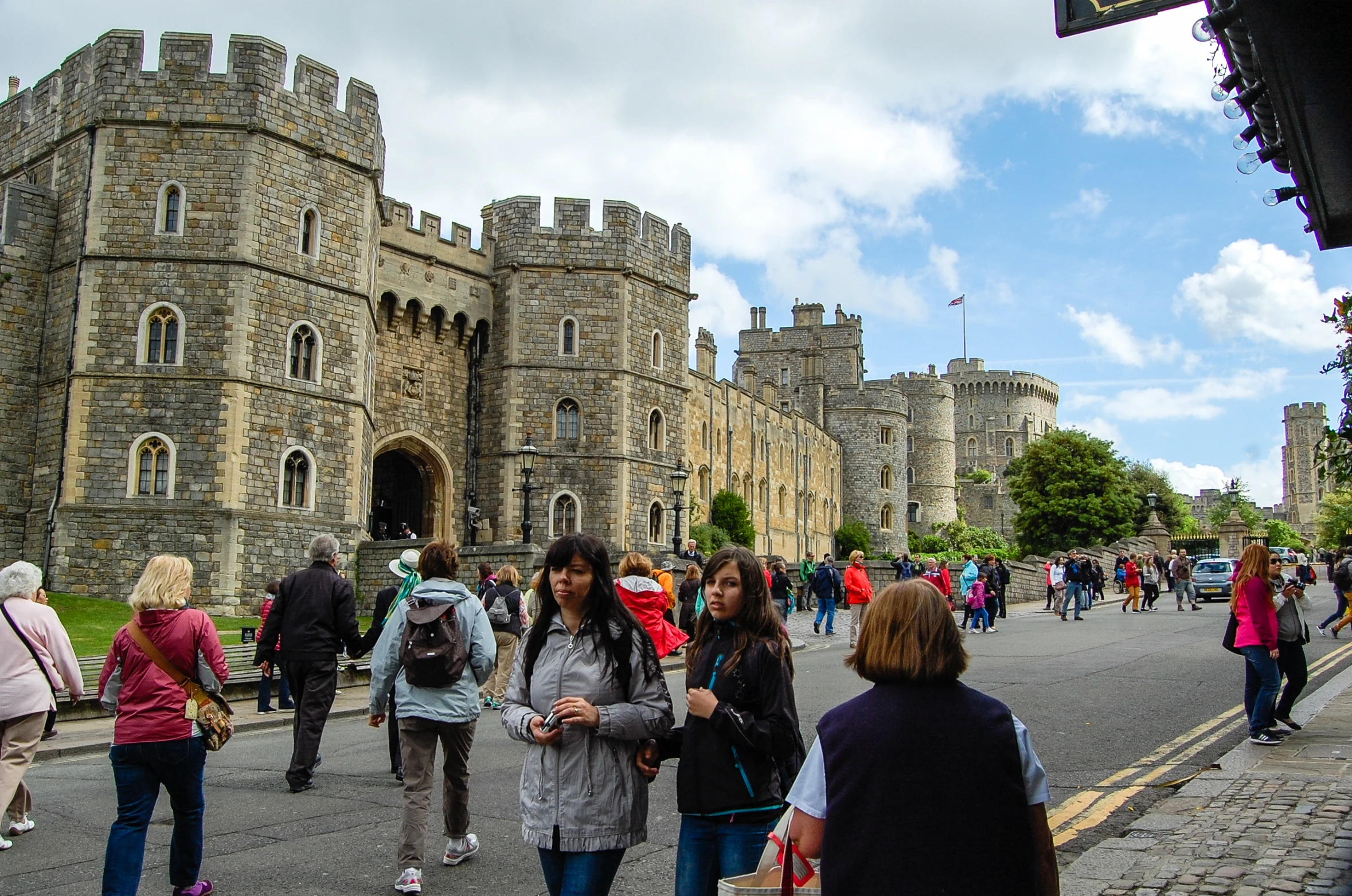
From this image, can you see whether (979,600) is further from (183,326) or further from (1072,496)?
(1072,496)

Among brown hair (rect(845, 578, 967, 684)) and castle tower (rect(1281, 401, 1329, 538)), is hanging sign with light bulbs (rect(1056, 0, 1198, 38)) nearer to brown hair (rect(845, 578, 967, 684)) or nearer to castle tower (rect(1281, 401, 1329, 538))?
brown hair (rect(845, 578, 967, 684))

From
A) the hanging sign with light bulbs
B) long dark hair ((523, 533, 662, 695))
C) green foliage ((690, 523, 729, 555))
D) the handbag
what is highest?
the hanging sign with light bulbs

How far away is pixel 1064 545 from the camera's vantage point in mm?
57281

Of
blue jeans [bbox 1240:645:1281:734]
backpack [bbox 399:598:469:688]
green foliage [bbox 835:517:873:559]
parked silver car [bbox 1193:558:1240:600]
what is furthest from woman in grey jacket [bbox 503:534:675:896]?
green foliage [bbox 835:517:873:559]

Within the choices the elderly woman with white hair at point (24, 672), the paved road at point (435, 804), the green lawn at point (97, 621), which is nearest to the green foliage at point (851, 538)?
the green lawn at point (97, 621)

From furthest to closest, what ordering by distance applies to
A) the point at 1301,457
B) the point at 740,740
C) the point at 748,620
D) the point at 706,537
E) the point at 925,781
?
the point at 1301,457
the point at 706,537
the point at 748,620
the point at 740,740
the point at 925,781

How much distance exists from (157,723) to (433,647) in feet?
4.50

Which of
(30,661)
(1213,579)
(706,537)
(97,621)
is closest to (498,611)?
(30,661)

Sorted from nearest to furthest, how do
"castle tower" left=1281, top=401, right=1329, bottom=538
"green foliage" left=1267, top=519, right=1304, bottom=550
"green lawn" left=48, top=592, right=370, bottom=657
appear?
"green lawn" left=48, top=592, right=370, bottom=657 → "green foliage" left=1267, top=519, right=1304, bottom=550 → "castle tower" left=1281, top=401, right=1329, bottom=538

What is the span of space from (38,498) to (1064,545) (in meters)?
48.0

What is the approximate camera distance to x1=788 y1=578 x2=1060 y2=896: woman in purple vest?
8.97 ft

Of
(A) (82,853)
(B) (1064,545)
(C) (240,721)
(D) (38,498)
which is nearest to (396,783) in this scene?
(A) (82,853)

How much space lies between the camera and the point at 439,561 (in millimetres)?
6387

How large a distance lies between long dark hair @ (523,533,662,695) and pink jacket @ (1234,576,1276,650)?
654 cm
